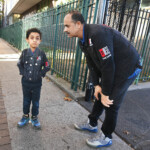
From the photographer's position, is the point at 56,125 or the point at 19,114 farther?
the point at 19,114

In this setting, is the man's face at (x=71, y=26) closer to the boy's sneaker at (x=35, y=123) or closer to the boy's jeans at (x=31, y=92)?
the boy's jeans at (x=31, y=92)

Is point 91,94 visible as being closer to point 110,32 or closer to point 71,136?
point 71,136

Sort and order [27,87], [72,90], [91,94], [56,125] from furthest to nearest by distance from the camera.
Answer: [72,90] < [91,94] < [56,125] < [27,87]

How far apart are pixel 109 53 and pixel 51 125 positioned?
5.65 feet

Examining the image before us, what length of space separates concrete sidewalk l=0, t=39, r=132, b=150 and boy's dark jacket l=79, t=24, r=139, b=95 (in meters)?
1.06

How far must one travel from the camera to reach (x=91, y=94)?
3670mm

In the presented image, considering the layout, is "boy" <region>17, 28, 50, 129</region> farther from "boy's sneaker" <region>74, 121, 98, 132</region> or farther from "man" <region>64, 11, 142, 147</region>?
"boy's sneaker" <region>74, 121, 98, 132</region>

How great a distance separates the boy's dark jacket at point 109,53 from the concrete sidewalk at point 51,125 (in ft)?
3.49

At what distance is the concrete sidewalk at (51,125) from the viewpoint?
2.19 m

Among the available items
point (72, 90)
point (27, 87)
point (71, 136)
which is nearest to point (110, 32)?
point (27, 87)

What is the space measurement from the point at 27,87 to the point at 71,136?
1035 millimetres

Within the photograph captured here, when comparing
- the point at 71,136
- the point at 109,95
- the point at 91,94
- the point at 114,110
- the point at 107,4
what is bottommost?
the point at 71,136

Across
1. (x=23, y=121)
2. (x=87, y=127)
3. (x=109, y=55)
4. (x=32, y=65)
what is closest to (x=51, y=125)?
(x=23, y=121)

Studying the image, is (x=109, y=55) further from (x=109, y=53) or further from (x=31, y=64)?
(x=31, y=64)
